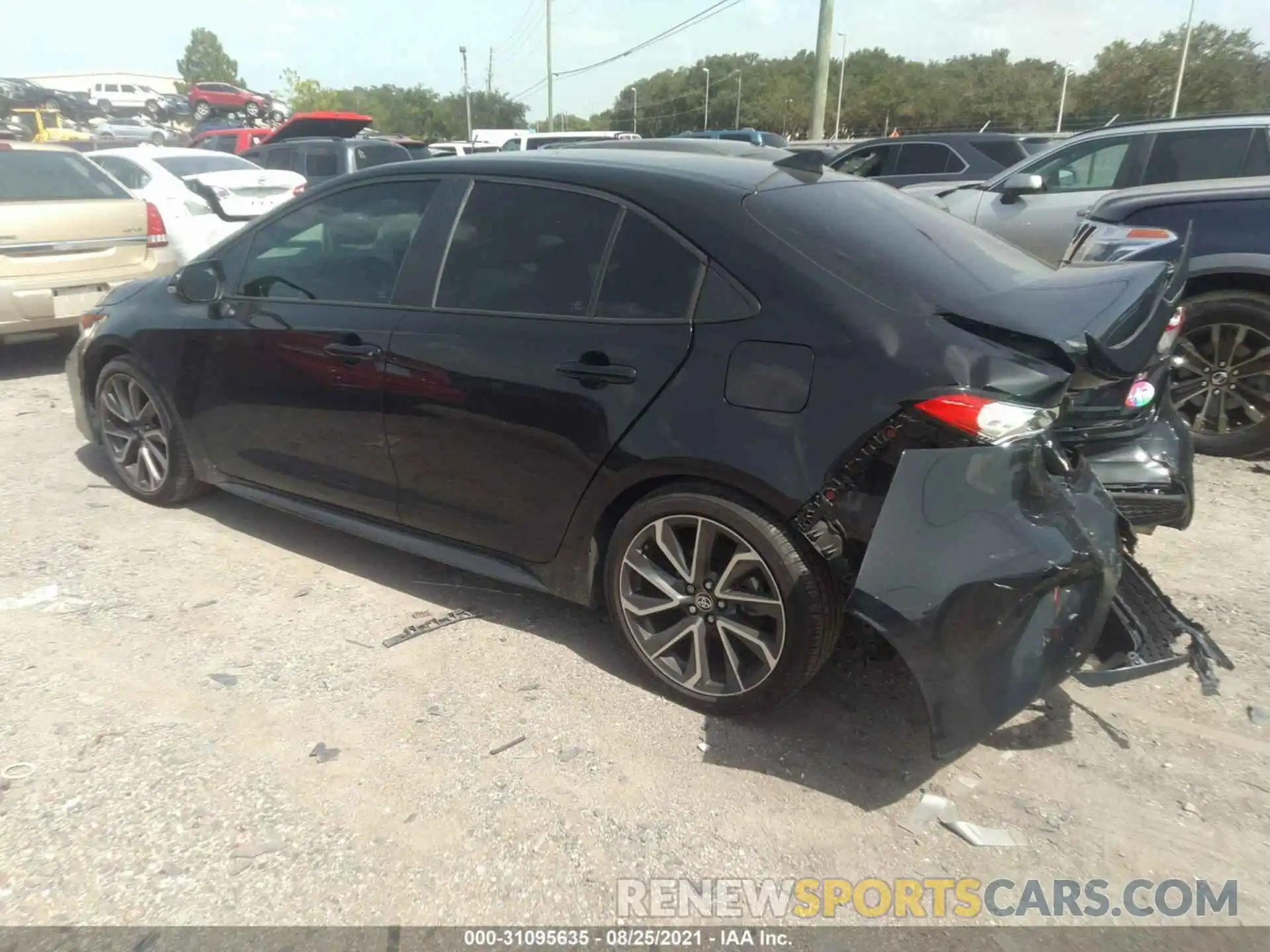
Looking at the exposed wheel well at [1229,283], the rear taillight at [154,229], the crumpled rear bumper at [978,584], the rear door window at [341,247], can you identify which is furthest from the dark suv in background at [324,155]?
the crumpled rear bumper at [978,584]

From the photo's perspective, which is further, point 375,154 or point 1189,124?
point 375,154

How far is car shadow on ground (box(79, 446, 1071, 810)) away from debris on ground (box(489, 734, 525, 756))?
49cm

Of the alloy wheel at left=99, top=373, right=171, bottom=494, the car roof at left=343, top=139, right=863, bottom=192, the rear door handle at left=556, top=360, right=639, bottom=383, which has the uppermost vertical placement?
the car roof at left=343, top=139, right=863, bottom=192

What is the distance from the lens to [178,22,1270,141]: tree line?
164 ft

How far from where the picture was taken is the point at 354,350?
11.7 feet

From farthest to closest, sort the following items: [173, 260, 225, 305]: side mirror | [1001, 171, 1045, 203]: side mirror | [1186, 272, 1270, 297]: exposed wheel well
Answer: [1001, 171, 1045, 203]: side mirror, [1186, 272, 1270, 297]: exposed wheel well, [173, 260, 225, 305]: side mirror

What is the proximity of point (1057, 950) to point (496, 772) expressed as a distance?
1547 mm

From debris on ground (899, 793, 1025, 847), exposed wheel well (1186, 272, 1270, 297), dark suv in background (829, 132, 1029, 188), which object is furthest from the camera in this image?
dark suv in background (829, 132, 1029, 188)

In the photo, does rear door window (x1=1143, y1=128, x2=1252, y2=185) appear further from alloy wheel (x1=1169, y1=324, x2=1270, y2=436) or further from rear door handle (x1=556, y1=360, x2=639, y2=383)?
rear door handle (x1=556, y1=360, x2=639, y2=383)

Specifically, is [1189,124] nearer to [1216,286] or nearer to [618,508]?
[1216,286]

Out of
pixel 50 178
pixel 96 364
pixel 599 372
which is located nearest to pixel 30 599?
Result: pixel 96 364

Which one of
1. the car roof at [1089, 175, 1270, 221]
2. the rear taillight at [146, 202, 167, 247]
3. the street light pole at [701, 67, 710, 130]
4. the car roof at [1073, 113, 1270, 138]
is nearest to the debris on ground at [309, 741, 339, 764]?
the car roof at [1089, 175, 1270, 221]

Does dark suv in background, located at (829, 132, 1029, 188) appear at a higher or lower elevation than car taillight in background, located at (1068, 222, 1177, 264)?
higher

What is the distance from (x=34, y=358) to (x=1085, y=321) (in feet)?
28.3
